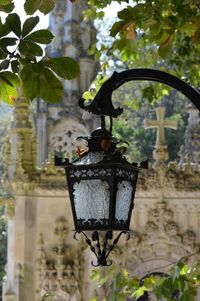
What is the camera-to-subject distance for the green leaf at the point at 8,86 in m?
3.31

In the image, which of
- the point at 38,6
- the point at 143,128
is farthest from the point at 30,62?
the point at 143,128

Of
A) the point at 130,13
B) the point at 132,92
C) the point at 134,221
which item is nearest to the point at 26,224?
the point at 134,221

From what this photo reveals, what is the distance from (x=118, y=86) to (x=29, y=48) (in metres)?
0.95

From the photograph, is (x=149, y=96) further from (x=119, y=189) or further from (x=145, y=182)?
(x=145, y=182)

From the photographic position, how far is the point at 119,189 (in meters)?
3.81

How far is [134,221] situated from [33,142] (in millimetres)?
1696

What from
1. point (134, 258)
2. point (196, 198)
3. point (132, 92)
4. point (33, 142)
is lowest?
point (134, 258)

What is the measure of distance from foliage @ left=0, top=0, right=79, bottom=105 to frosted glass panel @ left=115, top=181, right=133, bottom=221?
0.68 metres

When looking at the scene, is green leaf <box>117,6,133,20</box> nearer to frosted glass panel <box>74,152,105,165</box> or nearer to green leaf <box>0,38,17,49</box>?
frosted glass panel <box>74,152,105,165</box>

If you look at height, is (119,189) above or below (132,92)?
below

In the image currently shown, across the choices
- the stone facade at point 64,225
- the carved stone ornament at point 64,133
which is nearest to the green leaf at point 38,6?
the stone facade at point 64,225

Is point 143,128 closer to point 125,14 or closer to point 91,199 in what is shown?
point 125,14

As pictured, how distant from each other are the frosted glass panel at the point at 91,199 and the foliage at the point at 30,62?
61 cm

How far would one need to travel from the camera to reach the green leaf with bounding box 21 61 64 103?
128 inches
